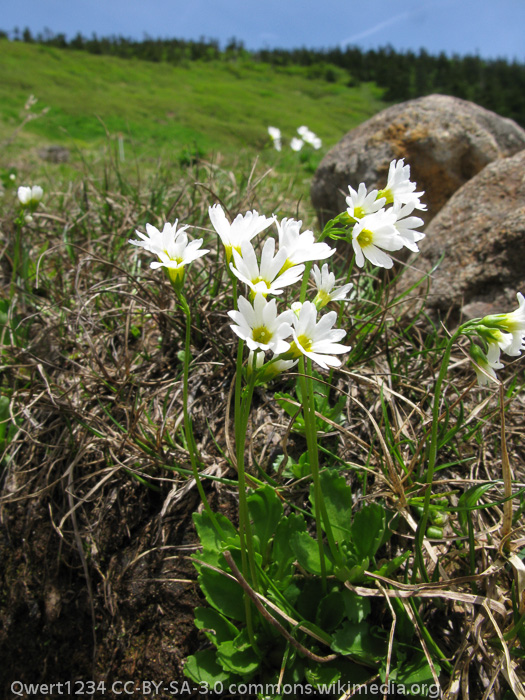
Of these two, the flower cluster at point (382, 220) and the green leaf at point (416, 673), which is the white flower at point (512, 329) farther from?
the green leaf at point (416, 673)

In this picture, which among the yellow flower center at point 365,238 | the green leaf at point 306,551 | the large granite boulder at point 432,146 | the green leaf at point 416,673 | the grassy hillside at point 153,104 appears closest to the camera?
the yellow flower center at point 365,238

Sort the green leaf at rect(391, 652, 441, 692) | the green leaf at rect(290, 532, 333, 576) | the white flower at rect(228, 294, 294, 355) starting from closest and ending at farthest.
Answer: the white flower at rect(228, 294, 294, 355)
the green leaf at rect(391, 652, 441, 692)
the green leaf at rect(290, 532, 333, 576)

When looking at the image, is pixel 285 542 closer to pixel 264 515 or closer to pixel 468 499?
pixel 264 515

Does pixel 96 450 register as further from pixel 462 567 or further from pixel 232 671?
pixel 462 567

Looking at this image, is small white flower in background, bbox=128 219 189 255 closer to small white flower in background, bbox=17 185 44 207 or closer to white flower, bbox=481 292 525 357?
white flower, bbox=481 292 525 357

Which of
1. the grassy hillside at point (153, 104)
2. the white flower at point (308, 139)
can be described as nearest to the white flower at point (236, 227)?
the grassy hillside at point (153, 104)

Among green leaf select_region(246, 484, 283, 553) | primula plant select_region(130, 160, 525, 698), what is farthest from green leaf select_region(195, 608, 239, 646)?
green leaf select_region(246, 484, 283, 553)

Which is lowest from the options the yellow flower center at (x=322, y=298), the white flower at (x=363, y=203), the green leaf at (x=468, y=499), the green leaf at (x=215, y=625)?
the green leaf at (x=215, y=625)
